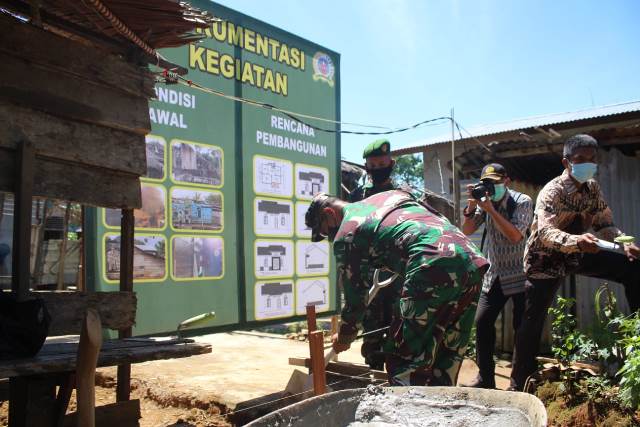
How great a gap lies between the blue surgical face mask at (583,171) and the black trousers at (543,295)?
0.51m

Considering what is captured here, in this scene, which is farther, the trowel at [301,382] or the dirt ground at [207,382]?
the dirt ground at [207,382]

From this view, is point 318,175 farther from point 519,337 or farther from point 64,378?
point 64,378

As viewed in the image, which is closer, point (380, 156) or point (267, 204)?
point (380, 156)

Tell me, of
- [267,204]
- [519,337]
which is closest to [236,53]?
[267,204]

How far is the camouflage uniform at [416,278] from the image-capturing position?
2.61 meters

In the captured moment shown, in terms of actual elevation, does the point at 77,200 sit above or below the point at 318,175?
below

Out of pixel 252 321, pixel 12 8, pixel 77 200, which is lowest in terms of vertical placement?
pixel 252 321

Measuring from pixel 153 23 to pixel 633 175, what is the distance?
176 inches

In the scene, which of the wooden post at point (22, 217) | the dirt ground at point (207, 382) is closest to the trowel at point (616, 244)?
the dirt ground at point (207, 382)

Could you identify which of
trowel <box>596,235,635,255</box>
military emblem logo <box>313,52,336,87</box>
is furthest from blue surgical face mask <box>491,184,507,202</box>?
military emblem logo <box>313,52,336,87</box>

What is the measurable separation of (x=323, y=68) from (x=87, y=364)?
197 inches

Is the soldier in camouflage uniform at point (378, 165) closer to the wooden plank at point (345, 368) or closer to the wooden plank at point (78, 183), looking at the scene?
the wooden plank at point (345, 368)

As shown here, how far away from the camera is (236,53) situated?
17.4ft

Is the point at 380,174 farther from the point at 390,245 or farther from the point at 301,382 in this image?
the point at 301,382
